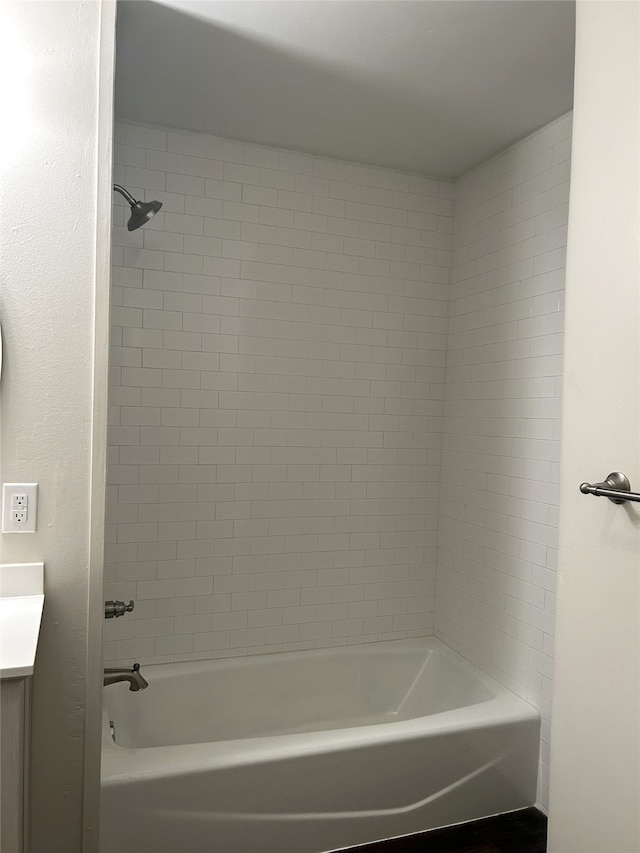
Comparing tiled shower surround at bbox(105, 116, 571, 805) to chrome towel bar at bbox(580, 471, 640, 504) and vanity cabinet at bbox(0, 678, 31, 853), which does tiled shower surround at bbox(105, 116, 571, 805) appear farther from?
vanity cabinet at bbox(0, 678, 31, 853)

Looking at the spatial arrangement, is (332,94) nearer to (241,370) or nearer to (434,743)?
(241,370)

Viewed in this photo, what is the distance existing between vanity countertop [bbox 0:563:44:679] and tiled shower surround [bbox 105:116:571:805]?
0.93 metres

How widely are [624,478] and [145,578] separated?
1988mm

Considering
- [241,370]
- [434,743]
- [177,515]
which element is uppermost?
[241,370]

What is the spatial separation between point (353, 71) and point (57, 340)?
4.50 ft

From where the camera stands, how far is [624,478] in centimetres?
133

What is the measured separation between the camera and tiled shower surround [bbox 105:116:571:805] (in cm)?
259

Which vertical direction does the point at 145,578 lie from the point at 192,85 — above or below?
below

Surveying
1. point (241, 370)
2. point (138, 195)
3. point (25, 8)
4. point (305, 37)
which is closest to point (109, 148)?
point (25, 8)

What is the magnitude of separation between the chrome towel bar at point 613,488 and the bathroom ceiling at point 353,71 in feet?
4.54

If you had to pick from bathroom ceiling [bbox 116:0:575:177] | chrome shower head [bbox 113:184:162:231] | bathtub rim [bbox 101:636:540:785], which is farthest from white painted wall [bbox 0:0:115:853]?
chrome shower head [bbox 113:184:162:231]

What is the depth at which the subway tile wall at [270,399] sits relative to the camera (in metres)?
2.64

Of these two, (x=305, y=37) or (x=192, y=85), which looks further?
(x=192, y=85)

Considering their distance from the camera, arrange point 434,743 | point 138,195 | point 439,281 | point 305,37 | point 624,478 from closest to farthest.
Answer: point 624,478 → point 305,37 → point 434,743 → point 138,195 → point 439,281
